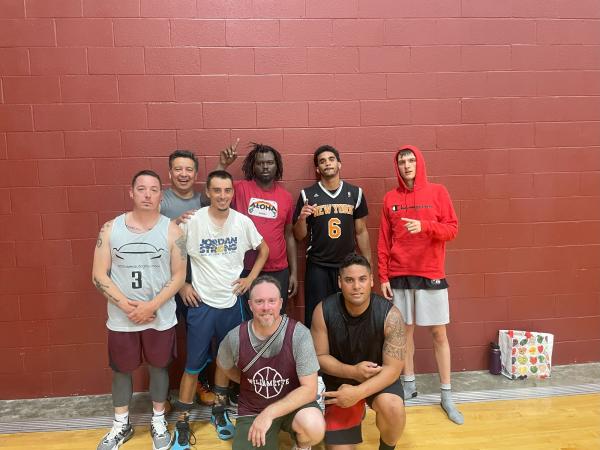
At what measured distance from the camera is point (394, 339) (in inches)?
98.3

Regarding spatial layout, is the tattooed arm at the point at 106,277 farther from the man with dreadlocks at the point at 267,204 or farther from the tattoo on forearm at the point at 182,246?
the man with dreadlocks at the point at 267,204

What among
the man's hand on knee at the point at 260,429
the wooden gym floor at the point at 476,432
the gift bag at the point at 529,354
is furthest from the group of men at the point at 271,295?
the gift bag at the point at 529,354

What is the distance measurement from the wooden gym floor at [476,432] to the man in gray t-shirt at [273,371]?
0.41 metres

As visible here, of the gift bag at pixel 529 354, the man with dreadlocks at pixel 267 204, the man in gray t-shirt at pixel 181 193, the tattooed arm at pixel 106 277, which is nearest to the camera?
the tattooed arm at pixel 106 277

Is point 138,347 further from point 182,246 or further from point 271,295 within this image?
point 271,295

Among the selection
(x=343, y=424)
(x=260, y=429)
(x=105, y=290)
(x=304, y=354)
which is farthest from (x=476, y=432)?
(x=105, y=290)

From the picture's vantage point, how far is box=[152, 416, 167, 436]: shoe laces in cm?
276

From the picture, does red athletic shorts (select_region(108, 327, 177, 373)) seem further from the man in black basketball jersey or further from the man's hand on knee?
the man in black basketball jersey

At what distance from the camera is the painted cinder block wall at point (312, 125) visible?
3244 mm

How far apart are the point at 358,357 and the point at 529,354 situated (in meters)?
1.72

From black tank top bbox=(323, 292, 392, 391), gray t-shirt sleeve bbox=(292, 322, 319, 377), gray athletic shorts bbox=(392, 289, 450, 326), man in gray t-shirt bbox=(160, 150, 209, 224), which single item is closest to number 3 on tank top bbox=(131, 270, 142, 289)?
man in gray t-shirt bbox=(160, 150, 209, 224)

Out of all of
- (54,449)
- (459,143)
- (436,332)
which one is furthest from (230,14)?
(54,449)

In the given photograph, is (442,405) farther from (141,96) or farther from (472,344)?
(141,96)

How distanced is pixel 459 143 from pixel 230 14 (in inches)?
74.4
